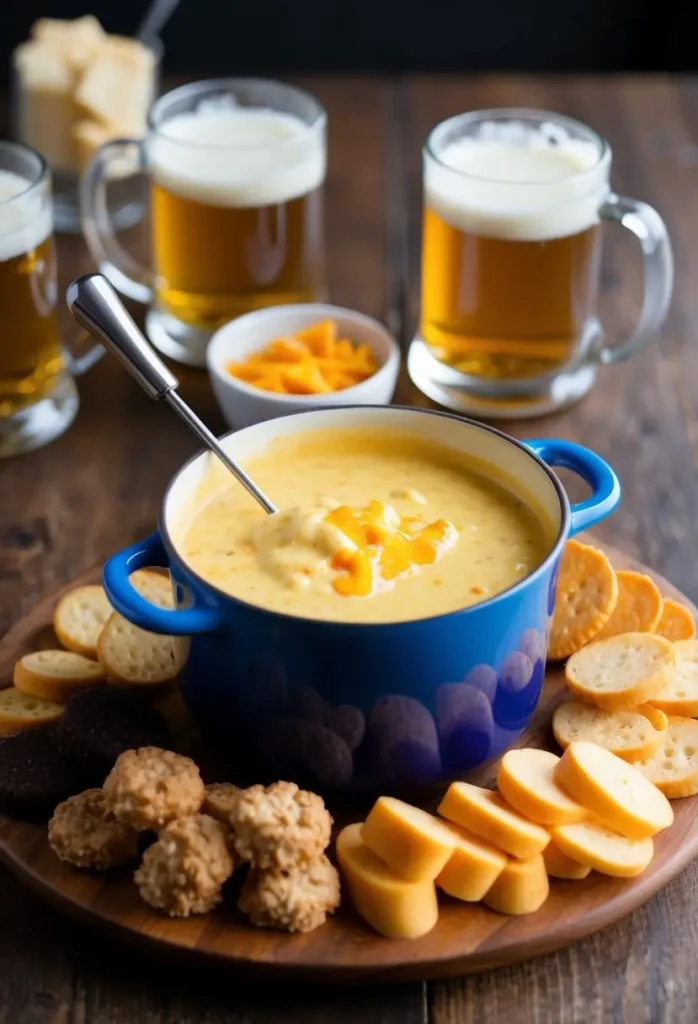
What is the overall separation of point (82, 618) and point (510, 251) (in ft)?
2.47

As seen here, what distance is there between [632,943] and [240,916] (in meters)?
0.32

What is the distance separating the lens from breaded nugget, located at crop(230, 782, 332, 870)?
3.77 feet

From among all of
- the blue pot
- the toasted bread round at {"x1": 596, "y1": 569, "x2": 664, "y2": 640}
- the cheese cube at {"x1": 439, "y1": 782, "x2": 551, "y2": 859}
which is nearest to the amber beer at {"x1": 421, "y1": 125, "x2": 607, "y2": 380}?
the toasted bread round at {"x1": 596, "y1": 569, "x2": 664, "y2": 640}

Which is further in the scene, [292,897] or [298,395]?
[298,395]

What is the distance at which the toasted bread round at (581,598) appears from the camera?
1474 mm

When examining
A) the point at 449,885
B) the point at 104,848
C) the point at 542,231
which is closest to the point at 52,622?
the point at 104,848

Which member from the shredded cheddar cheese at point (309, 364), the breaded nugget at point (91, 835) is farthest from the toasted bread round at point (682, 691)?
the shredded cheddar cheese at point (309, 364)

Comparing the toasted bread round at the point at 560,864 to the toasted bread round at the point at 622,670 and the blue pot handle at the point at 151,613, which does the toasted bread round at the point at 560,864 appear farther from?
the blue pot handle at the point at 151,613

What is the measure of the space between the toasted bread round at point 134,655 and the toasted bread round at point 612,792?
1.29ft

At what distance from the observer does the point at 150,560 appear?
1354 mm

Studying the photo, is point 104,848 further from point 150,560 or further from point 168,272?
point 168,272

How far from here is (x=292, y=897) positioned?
115cm

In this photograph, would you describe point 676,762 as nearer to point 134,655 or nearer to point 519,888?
point 519,888

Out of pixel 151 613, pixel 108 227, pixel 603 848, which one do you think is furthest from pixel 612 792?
pixel 108 227
